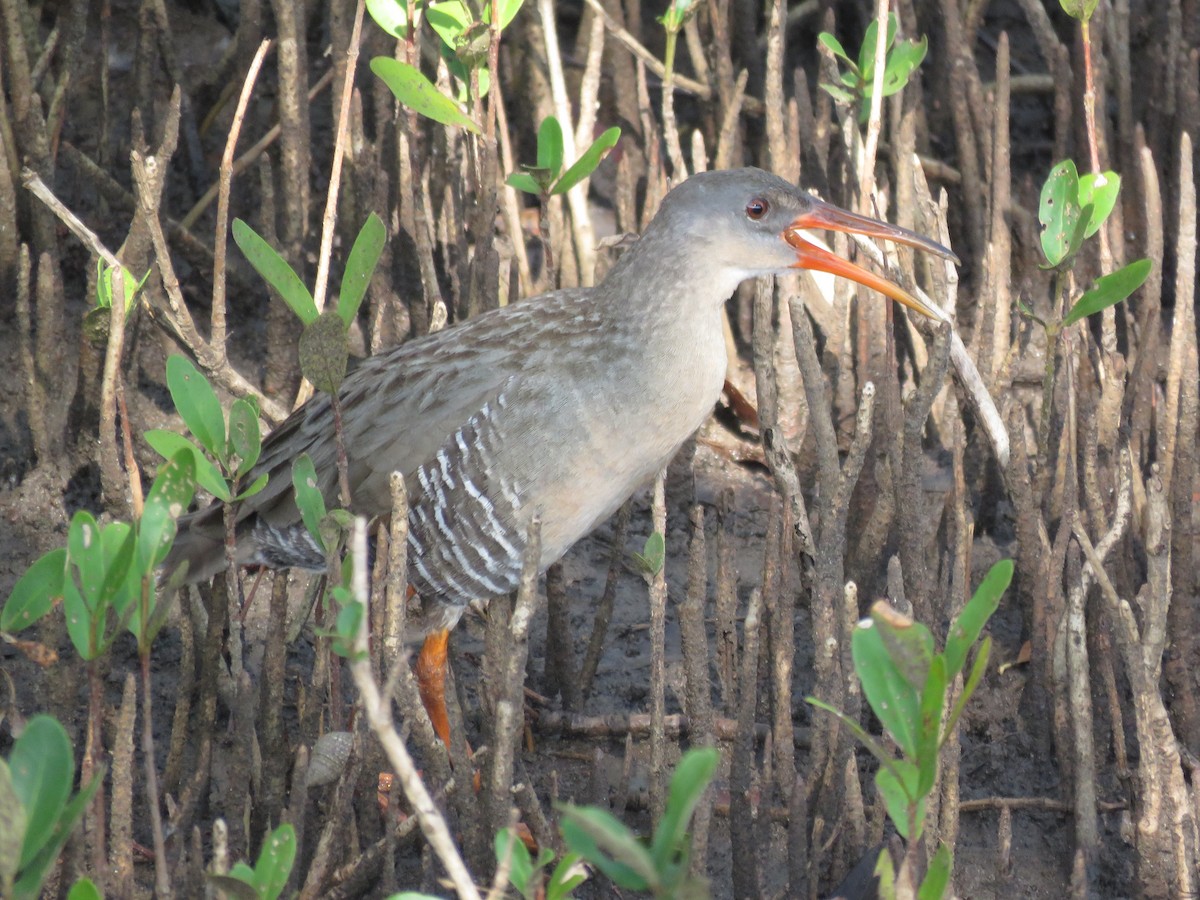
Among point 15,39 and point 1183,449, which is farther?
point 15,39

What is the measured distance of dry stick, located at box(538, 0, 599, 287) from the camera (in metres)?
3.69

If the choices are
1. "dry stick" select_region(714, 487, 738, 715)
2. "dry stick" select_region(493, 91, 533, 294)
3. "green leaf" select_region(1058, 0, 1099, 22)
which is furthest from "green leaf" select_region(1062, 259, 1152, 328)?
"dry stick" select_region(493, 91, 533, 294)

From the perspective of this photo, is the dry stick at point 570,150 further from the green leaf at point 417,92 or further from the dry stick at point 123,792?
the dry stick at point 123,792

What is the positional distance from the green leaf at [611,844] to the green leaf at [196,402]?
934mm

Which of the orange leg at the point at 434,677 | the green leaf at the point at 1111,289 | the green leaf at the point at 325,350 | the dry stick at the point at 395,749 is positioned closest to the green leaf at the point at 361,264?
the green leaf at the point at 325,350

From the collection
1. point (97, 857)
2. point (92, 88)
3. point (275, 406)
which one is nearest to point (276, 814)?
point (97, 857)

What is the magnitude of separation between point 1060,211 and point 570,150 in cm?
144

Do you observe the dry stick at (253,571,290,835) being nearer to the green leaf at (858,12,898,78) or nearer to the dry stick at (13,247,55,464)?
the dry stick at (13,247,55,464)

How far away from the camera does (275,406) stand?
127 inches

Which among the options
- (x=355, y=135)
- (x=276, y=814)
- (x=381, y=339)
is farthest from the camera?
(x=355, y=135)

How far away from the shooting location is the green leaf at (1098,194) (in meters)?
2.66

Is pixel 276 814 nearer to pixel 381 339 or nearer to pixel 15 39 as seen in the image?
pixel 381 339

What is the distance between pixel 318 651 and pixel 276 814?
0.85 ft

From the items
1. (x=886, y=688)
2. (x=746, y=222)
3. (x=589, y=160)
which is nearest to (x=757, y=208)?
(x=746, y=222)
